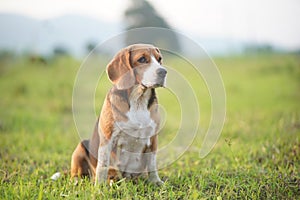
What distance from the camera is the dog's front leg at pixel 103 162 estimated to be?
391 centimetres

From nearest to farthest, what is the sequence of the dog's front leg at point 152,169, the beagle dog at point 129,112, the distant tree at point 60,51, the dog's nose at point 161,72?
the dog's nose at point 161,72 → the beagle dog at point 129,112 → the dog's front leg at point 152,169 → the distant tree at point 60,51

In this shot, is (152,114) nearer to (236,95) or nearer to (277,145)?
(277,145)

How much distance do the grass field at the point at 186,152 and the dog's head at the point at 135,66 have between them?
0.99 meters

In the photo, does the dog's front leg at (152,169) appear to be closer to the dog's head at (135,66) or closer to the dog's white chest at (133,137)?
the dog's white chest at (133,137)

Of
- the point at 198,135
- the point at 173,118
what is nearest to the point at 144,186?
the point at 198,135

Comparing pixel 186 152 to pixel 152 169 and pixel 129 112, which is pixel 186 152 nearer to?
pixel 152 169

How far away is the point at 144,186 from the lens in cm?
409

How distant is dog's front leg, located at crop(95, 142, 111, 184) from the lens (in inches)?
154

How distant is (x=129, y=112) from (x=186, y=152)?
6.70 ft

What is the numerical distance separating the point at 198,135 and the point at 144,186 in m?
2.91

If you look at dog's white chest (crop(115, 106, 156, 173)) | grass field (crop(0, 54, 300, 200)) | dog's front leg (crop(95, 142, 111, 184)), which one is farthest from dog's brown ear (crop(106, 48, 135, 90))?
grass field (crop(0, 54, 300, 200))

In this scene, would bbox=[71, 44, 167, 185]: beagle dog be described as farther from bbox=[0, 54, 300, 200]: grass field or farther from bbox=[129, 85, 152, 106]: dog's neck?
bbox=[0, 54, 300, 200]: grass field

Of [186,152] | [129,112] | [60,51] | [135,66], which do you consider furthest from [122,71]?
[60,51]

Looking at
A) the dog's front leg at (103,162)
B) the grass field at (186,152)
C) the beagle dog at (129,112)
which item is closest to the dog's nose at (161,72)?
the beagle dog at (129,112)
